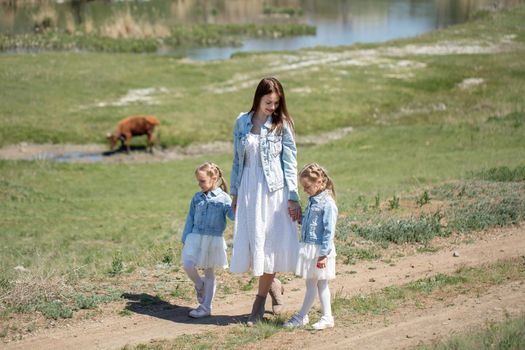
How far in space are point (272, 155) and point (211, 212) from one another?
3.63ft

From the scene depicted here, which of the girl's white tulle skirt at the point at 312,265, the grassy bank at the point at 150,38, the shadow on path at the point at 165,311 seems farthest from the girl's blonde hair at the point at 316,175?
the grassy bank at the point at 150,38

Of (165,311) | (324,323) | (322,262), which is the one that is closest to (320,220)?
(322,262)

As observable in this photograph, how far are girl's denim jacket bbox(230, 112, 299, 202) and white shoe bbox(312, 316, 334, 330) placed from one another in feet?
4.22

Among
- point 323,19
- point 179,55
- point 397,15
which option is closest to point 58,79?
point 179,55

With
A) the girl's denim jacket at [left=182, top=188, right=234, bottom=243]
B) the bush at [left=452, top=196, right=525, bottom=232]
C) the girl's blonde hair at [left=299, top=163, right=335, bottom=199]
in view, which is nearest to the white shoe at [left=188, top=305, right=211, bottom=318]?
the girl's denim jacket at [left=182, top=188, right=234, bottom=243]

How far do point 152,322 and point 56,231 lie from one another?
9424 mm

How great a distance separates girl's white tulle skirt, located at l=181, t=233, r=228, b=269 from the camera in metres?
8.91

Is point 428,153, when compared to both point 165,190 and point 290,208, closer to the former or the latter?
point 165,190

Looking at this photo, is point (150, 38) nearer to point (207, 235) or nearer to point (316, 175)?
point (207, 235)

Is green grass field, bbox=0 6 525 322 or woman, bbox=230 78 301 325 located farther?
green grass field, bbox=0 6 525 322

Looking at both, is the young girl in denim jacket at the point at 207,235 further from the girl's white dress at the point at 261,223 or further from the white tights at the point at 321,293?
the white tights at the point at 321,293

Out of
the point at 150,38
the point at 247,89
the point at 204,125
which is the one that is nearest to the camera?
the point at 204,125

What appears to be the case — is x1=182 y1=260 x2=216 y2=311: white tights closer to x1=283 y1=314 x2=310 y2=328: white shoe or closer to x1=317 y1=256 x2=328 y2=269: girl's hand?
x1=283 y1=314 x2=310 y2=328: white shoe

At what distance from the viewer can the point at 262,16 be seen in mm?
67875
